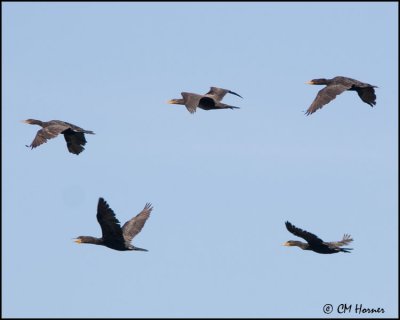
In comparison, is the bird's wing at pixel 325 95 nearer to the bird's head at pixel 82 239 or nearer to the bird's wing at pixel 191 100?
the bird's wing at pixel 191 100

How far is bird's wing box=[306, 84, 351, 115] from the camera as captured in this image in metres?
33.5

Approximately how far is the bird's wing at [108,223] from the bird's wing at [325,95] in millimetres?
6917

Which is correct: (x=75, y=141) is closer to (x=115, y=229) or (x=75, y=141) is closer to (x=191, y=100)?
(x=191, y=100)

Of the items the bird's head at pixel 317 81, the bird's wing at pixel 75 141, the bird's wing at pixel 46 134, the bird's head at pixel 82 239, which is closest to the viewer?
the bird's head at pixel 82 239

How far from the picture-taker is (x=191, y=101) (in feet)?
108

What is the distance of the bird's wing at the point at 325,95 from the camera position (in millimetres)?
33500

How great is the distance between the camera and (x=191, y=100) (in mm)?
33062

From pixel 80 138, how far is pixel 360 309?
11.1 metres

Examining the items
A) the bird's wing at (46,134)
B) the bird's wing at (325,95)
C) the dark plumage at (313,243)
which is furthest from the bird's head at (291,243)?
the bird's wing at (46,134)

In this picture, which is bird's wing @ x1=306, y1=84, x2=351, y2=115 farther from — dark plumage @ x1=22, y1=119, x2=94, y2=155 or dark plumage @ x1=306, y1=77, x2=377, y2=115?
dark plumage @ x1=22, y1=119, x2=94, y2=155

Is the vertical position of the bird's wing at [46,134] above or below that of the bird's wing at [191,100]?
below

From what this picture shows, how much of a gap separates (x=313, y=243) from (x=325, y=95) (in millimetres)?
4834

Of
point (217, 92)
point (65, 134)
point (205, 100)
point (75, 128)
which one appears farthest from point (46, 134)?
point (217, 92)

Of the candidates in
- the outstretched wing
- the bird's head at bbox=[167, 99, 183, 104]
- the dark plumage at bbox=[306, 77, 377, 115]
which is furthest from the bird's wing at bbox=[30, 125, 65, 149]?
the dark plumage at bbox=[306, 77, 377, 115]
